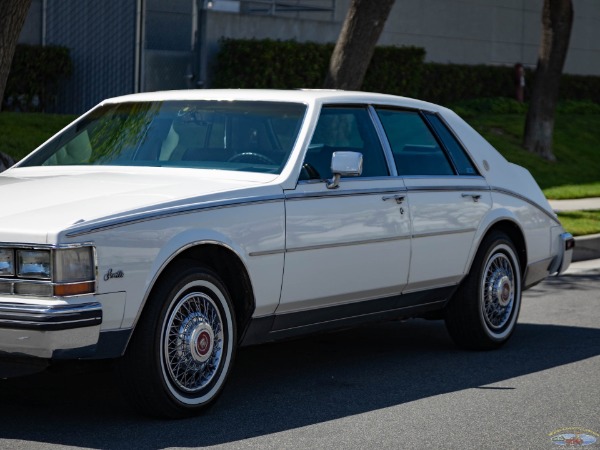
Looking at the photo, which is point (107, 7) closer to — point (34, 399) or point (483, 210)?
point (483, 210)

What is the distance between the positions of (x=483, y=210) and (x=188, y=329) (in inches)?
110

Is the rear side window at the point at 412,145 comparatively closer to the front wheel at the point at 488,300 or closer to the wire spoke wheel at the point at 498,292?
the front wheel at the point at 488,300

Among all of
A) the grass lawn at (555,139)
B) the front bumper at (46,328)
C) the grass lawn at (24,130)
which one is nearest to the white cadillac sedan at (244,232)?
the front bumper at (46,328)

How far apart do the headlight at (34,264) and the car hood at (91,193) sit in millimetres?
A: 64

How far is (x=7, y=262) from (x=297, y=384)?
2183mm

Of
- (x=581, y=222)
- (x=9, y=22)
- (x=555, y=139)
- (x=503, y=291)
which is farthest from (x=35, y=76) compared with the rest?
(x=503, y=291)

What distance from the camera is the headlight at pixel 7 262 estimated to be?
5703 mm

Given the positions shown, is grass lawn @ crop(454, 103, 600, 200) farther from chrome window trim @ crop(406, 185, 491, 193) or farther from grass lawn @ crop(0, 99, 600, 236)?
chrome window trim @ crop(406, 185, 491, 193)

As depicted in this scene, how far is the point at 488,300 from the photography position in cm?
849

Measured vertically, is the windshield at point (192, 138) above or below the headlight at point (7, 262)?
above

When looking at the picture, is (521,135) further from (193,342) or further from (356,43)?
(193,342)

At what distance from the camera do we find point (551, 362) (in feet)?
26.6

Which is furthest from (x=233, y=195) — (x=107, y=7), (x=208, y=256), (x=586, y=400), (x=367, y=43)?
(x=107, y=7)

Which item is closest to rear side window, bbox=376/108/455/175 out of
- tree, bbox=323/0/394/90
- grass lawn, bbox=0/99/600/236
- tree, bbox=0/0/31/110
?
tree, bbox=0/0/31/110
